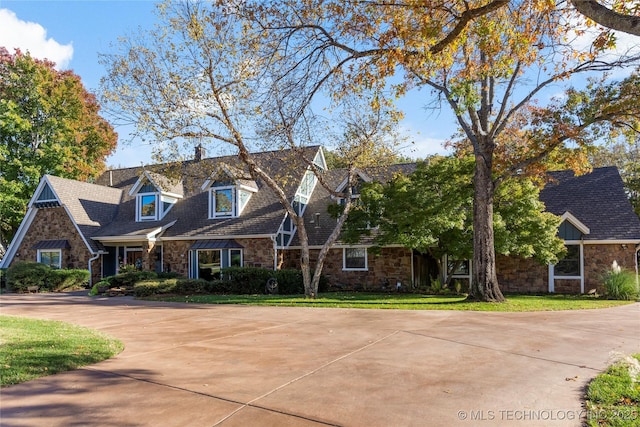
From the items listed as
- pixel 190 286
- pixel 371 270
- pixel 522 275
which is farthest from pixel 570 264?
pixel 190 286

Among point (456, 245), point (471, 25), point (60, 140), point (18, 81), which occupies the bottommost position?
point (456, 245)

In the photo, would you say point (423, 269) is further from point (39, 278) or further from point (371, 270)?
point (39, 278)

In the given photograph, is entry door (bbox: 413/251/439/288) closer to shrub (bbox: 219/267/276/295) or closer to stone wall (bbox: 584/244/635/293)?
stone wall (bbox: 584/244/635/293)

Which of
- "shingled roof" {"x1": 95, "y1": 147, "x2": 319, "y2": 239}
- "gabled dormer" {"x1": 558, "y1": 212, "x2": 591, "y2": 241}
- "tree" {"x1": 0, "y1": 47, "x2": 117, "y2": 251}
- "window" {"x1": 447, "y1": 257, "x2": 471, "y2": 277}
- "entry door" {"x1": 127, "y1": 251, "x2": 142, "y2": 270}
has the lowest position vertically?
"window" {"x1": 447, "y1": 257, "x2": 471, "y2": 277}

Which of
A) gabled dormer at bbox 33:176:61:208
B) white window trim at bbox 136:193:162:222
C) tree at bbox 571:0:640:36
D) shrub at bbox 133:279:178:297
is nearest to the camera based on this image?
tree at bbox 571:0:640:36

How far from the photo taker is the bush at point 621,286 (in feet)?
52.4

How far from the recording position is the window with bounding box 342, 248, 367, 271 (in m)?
21.5

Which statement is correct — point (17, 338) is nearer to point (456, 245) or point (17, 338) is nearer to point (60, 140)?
point (456, 245)

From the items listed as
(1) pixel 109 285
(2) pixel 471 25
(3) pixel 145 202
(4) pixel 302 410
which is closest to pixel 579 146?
(2) pixel 471 25

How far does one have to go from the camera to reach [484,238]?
47.5 ft

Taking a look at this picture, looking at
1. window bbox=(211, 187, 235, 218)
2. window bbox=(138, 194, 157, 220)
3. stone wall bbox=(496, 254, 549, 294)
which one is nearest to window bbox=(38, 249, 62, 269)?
window bbox=(138, 194, 157, 220)

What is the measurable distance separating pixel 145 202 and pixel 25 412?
71.9 ft

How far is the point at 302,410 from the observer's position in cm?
446

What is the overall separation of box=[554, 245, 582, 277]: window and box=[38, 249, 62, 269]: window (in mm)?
24614
